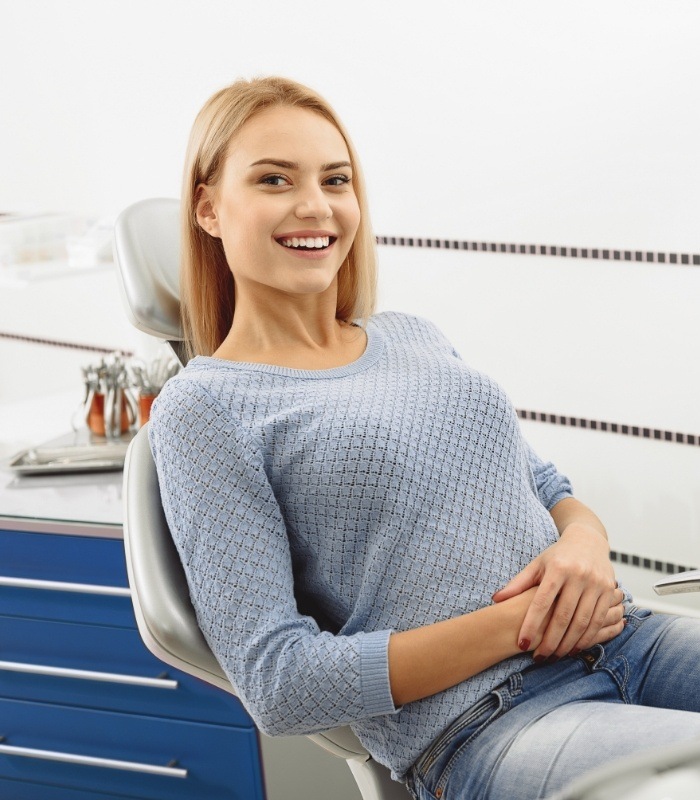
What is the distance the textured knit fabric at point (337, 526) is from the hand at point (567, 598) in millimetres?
31

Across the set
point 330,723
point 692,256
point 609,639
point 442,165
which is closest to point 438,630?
point 330,723

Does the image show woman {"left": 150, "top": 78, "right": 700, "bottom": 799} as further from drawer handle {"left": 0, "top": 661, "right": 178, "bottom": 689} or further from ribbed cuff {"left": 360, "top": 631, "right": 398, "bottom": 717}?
drawer handle {"left": 0, "top": 661, "right": 178, "bottom": 689}

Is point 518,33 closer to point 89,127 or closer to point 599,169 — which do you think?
point 599,169

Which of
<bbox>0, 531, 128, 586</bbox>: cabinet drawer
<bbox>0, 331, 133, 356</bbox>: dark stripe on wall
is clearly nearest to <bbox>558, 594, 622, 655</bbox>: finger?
<bbox>0, 531, 128, 586</bbox>: cabinet drawer

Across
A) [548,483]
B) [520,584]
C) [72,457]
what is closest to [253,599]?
[520,584]

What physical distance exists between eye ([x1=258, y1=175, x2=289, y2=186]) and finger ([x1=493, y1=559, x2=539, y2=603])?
1.99 feet

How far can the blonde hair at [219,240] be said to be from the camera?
151 cm

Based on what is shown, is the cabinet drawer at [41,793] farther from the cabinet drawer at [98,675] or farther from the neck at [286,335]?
the neck at [286,335]

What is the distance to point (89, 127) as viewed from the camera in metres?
2.84

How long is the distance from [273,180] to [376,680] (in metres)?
0.68

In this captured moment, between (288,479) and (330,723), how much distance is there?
Result: 29 cm

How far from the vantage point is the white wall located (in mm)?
2084

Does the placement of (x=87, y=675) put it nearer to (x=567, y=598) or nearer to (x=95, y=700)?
(x=95, y=700)

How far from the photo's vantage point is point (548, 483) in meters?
1.60
